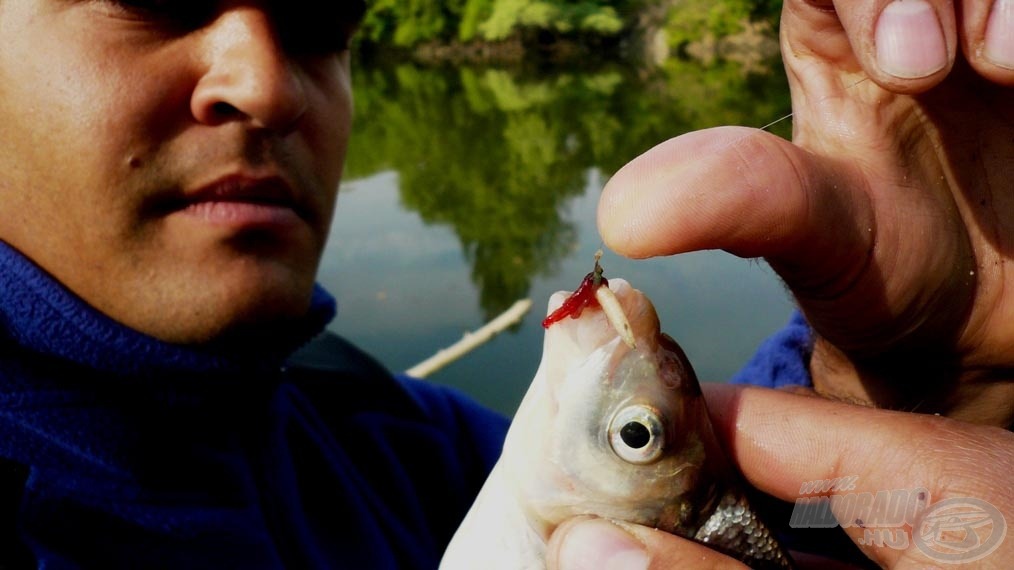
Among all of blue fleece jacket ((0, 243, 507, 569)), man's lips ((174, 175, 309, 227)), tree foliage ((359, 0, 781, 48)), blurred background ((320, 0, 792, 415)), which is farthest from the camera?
tree foliage ((359, 0, 781, 48))

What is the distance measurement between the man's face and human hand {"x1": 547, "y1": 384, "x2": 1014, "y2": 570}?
118 cm

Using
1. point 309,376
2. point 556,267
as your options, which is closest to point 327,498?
point 309,376

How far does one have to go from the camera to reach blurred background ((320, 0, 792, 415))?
24.0ft

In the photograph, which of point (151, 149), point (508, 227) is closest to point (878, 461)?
point (151, 149)

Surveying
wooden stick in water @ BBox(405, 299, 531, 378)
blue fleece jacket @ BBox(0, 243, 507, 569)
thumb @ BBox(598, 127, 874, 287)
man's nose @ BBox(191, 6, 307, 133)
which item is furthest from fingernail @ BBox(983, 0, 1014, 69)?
wooden stick in water @ BBox(405, 299, 531, 378)

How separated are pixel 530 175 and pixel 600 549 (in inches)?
562

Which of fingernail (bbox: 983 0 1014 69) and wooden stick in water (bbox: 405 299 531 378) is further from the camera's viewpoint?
wooden stick in water (bbox: 405 299 531 378)

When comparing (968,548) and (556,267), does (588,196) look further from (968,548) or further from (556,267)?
(968,548)

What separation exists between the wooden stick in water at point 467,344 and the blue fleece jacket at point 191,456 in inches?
121

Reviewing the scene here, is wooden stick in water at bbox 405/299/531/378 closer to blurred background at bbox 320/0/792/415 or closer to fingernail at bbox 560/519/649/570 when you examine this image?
blurred background at bbox 320/0/792/415

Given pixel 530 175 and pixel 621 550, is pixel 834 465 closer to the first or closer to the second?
pixel 621 550

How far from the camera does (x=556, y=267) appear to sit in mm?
9688

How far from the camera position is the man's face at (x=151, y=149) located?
5.56 ft

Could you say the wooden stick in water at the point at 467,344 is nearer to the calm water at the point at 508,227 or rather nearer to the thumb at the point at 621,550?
the calm water at the point at 508,227
